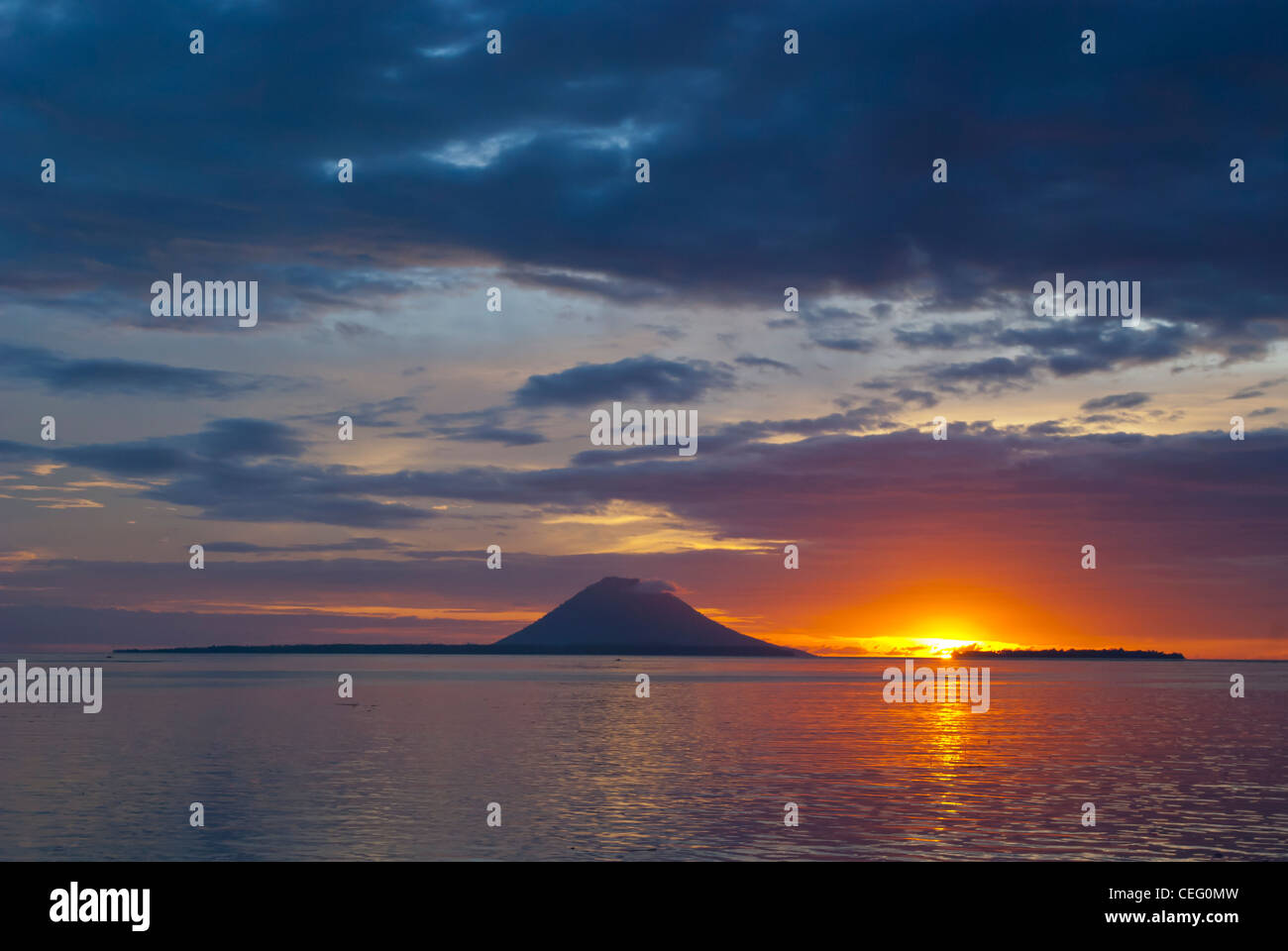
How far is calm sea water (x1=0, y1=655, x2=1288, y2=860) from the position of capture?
3569 cm

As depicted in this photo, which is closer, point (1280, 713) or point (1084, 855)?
point (1084, 855)

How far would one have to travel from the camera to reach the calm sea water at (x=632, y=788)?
35688 millimetres

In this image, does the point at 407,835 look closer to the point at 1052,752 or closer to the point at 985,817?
the point at 985,817

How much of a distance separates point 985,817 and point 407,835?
2060cm

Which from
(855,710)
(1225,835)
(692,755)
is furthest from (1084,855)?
(855,710)

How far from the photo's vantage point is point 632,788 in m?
49.3

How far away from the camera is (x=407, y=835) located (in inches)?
1462
